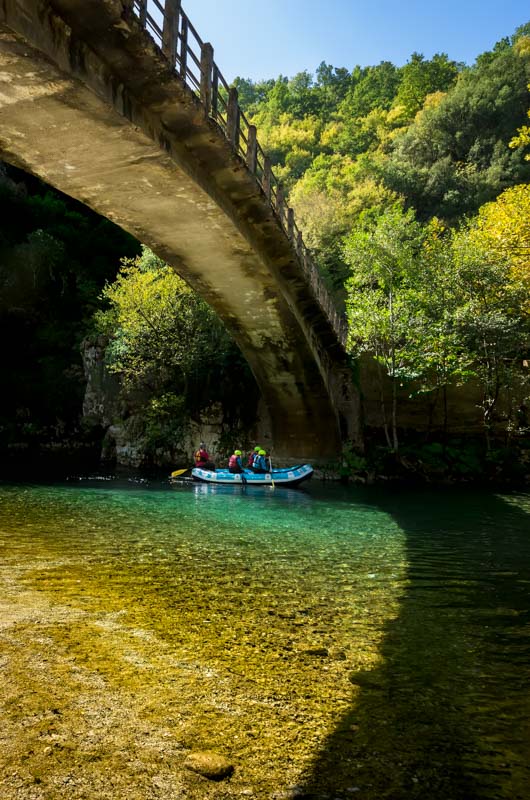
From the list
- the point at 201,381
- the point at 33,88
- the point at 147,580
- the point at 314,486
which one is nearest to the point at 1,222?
the point at 201,381

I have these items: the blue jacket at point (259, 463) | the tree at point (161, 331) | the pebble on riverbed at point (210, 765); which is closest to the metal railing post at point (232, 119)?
the pebble on riverbed at point (210, 765)

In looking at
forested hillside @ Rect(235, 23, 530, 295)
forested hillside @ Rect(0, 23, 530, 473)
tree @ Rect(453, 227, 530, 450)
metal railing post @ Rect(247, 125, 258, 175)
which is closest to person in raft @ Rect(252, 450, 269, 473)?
forested hillside @ Rect(0, 23, 530, 473)

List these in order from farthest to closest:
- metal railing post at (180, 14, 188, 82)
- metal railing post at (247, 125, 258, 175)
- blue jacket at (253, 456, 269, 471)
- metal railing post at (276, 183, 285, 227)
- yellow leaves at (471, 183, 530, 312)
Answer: blue jacket at (253, 456, 269, 471)
yellow leaves at (471, 183, 530, 312)
metal railing post at (276, 183, 285, 227)
metal railing post at (247, 125, 258, 175)
metal railing post at (180, 14, 188, 82)

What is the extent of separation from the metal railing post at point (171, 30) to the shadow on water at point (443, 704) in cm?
828

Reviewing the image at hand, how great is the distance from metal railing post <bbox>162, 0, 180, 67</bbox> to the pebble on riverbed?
8.54 m

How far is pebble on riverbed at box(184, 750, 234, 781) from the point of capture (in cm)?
219

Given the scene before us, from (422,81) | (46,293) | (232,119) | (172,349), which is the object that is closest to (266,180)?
(232,119)

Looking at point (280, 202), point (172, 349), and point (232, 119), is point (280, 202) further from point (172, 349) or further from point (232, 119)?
point (172, 349)

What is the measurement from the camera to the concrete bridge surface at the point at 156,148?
20.6 ft

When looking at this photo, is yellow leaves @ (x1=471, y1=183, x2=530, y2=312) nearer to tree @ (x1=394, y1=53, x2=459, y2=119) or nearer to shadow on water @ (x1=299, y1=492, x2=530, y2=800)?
shadow on water @ (x1=299, y1=492, x2=530, y2=800)

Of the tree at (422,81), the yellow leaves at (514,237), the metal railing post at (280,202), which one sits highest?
the tree at (422,81)

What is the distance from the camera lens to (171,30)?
24.9ft

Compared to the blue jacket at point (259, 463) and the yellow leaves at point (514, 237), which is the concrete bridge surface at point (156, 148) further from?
the yellow leaves at point (514, 237)

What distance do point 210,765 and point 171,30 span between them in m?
9.19
